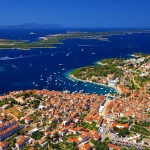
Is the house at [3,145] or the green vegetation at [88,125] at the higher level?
the house at [3,145]

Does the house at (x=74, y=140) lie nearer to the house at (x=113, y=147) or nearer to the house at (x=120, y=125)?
the house at (x=113, y=147)

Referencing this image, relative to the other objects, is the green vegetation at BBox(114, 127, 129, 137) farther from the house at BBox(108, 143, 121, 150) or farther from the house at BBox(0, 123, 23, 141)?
the house at BBox(0, 123, 23, 141)

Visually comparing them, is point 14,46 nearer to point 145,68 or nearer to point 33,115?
point 145,68

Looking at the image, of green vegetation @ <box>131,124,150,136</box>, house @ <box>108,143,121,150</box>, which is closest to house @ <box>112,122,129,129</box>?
green vegetation @ <box>131,124,150,136</box>

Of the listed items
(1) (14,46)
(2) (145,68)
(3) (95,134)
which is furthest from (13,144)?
(1) (14,46)

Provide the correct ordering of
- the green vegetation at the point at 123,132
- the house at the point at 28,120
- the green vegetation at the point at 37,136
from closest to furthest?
the green vegetation at the point at 37,136 < the green vegetation at the point at 123,132 < the house at the point at 28,120

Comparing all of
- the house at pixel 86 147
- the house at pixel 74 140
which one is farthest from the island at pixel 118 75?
the house at pixel 86 147

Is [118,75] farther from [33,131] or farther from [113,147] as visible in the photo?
[113,147]

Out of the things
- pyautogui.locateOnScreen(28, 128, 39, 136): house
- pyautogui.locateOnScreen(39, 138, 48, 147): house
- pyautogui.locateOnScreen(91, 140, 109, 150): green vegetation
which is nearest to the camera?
pyautogui.locateOnScreen(91, 140, 109, 150): green vegetation

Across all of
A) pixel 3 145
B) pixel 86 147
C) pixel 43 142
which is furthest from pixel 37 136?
pixel 86 147

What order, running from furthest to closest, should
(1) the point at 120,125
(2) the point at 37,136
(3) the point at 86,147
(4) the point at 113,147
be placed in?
(1) the point at 120,125, (2) the point at 37,136, (4) the point at 113,147, (3) the point at 86,147

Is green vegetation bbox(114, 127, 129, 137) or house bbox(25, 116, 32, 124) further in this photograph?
house bbox(25, 116, 32, 124)
